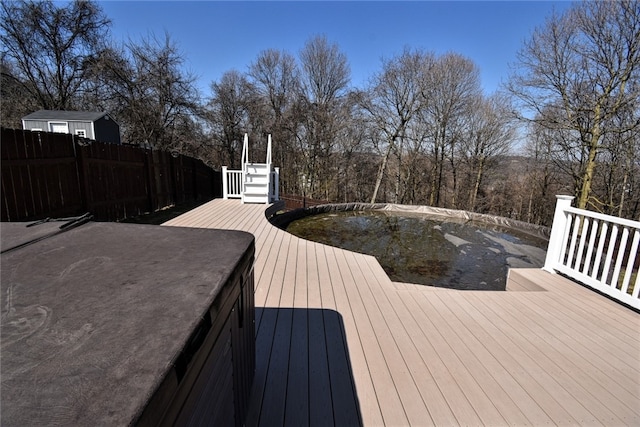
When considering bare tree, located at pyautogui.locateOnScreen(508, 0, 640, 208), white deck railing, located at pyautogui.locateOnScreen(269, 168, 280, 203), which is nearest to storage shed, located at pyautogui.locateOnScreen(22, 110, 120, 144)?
white deck railing, located at pyautogui.locateOnScreen(269, 168, 280, 203)

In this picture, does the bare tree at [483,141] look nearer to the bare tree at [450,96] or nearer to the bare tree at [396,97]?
the bare tree at [450,96]

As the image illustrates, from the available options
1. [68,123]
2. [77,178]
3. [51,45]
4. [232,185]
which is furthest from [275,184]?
[51,45]

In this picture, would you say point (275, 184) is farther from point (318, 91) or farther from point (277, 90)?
point (277, 90)

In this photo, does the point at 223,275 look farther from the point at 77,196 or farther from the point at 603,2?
the point at 603,2

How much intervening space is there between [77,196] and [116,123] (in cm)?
1104

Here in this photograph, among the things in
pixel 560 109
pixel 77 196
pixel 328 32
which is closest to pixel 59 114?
pixel 77 196

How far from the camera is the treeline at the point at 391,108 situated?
903 centimetres

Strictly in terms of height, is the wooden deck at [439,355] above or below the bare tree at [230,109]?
below

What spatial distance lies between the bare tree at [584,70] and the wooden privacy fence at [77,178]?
452 inches

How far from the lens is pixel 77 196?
16.4 ft

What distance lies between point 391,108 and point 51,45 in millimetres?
16616

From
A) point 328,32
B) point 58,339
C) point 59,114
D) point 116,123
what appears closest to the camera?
point 58,339

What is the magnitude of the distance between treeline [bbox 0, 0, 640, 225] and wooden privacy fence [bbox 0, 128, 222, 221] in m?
7.74

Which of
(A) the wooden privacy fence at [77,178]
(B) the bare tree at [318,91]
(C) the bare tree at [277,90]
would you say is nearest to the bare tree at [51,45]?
(C) the bare tree at [277,90]
